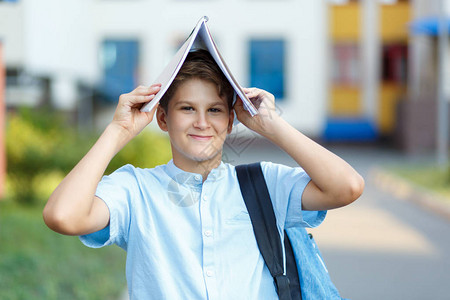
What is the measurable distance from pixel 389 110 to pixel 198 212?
22727 mm

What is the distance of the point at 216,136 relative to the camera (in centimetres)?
201

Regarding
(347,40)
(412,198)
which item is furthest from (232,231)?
(347,40)

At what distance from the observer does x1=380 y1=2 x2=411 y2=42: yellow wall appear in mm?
23922

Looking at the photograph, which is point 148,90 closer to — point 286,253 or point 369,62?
point 286,253

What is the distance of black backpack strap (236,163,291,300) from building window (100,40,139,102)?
859 inches

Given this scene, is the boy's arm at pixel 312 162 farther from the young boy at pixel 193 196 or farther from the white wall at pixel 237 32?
the white wall at pixel 237 32

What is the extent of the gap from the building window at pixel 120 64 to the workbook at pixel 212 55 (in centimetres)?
2188

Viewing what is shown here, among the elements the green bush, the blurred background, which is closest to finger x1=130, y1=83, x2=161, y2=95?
the blurred background

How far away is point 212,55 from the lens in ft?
6.36

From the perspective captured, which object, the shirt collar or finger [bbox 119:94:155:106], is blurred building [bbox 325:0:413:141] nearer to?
the shirt collar

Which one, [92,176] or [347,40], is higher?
[347,40]

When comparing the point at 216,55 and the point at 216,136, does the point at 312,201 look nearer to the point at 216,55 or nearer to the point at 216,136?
the point at 216,136

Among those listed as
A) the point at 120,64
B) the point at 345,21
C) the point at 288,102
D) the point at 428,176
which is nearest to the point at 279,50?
the point at 288,102

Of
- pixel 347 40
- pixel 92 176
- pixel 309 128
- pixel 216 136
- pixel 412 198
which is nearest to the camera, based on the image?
pixel 92 176
